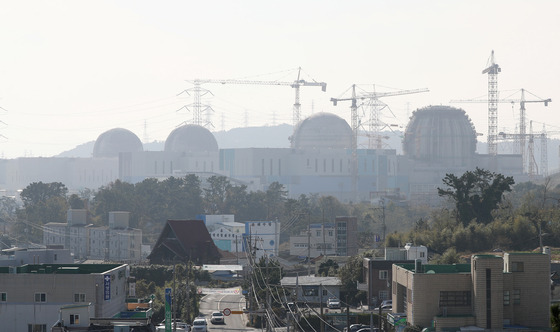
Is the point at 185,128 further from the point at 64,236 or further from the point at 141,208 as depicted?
the point at 64,236

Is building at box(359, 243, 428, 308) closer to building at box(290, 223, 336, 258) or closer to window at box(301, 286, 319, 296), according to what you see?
window at box(301, 286, 319, 296)

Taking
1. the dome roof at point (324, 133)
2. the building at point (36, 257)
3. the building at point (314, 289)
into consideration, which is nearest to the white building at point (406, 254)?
the building at point (314, 289)

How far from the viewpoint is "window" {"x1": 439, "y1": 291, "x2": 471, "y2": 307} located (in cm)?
3853

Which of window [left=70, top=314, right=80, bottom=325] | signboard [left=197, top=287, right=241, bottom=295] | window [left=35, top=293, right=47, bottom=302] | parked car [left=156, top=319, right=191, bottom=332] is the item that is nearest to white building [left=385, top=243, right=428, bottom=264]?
signboard [left=197, top=287, right=241, bottom=295]

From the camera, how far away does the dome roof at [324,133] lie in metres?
167

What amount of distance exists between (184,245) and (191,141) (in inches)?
4241

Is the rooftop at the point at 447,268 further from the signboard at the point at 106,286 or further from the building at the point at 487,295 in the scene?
the signboard at the point at 106,286

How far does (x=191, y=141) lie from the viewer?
594ft

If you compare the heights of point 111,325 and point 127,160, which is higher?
point 127,160

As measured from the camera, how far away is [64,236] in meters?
91.6

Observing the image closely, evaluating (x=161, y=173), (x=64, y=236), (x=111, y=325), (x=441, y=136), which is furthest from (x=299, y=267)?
(x=161, y=173)

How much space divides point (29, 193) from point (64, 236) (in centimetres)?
2580

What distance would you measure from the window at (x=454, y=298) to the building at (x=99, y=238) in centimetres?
4519

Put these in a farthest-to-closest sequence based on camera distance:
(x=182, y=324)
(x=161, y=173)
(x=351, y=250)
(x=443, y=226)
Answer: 1. (x=161, y=173)
2. (x=351, y=250)
3. (x=443, y=226)
4. (x=182, y=324)
